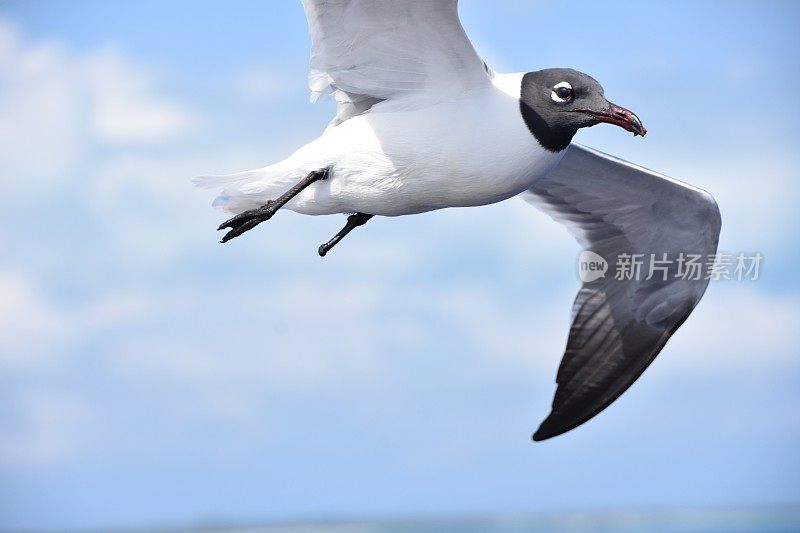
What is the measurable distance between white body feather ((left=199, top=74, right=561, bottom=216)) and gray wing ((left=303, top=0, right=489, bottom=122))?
0.11 meters

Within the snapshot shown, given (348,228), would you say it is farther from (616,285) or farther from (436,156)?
(616,285)

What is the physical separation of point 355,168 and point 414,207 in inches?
16.3

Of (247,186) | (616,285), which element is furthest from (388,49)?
(616,285)

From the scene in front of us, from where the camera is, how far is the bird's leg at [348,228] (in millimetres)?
8164

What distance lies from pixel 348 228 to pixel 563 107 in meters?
1.66

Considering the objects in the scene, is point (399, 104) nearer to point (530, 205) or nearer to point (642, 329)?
point (530, 205)

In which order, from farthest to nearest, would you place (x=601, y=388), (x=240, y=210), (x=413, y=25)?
(x=601, y=388)
(x=240, y=210)
(x=413, y=25)

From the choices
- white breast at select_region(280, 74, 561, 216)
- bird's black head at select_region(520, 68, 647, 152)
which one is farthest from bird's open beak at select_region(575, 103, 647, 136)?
white breast at select_region(280, 74, 561, 216)

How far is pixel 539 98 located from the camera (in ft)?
24.4

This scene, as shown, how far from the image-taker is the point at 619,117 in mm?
7348

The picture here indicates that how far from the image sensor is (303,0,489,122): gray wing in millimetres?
7223

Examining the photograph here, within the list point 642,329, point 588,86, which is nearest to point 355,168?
point 588,86

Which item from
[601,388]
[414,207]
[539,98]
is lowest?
[601,388]

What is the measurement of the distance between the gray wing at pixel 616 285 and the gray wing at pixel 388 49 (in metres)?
2.20
